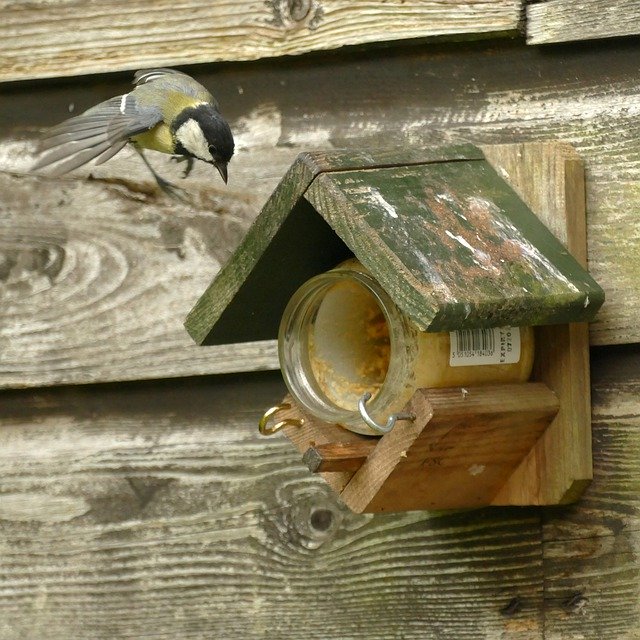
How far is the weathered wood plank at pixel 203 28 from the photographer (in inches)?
48.5

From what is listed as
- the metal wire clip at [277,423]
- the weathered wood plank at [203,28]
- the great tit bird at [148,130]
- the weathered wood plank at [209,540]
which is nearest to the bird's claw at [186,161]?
the great tit bird at [148,130]

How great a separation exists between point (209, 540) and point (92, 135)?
47 centimetres

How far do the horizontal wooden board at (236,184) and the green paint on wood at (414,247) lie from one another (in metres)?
0.10

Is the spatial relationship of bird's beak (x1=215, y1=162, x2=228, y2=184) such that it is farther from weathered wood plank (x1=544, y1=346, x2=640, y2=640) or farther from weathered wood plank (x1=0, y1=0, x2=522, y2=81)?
weathered wood plank (x1=544, y1=346, x2=640, y2=640)

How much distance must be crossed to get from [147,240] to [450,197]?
45 cm

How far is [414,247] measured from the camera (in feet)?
3.16

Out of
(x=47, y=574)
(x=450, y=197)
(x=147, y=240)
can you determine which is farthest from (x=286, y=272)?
(x=47, y=574)

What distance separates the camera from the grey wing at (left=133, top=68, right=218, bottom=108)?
134 centimetres

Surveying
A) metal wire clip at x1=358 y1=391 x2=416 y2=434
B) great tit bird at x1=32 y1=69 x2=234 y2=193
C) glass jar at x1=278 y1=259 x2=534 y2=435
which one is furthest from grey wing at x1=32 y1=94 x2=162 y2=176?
metal wire clip at x1=358 y1=391 x2=416 y2=434

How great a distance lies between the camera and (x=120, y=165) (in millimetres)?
1399

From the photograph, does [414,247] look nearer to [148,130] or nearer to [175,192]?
[175,192]

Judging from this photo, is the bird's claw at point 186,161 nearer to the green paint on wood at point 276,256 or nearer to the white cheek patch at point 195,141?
the white cheek patch at point 195,141

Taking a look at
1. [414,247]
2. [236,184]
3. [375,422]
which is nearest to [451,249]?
[414,247]

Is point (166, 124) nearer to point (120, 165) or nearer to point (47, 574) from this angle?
point (120, 165)
